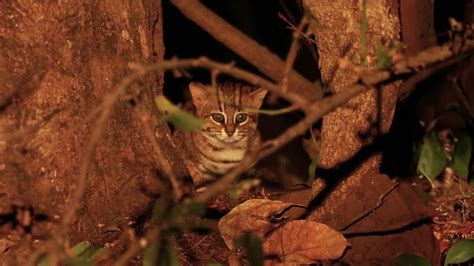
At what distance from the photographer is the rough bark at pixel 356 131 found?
3525 millimetres

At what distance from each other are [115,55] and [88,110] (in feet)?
1.23

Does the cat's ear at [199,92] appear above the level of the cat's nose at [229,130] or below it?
above

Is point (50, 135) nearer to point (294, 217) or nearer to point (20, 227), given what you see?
point (20, 227)

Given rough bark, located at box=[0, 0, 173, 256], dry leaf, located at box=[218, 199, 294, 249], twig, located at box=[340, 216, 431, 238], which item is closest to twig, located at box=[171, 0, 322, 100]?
rough bark, located at box=[0, 0, 173, 256]

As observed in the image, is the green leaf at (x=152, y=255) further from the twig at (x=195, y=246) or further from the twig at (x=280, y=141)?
the twig at (x=195, y=246)

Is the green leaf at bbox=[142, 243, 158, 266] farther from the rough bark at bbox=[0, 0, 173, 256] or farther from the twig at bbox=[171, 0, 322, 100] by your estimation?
the twig at bbox=[171, 0, 322, 100]

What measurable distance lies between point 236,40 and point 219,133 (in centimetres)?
110

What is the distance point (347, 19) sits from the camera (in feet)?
11.6

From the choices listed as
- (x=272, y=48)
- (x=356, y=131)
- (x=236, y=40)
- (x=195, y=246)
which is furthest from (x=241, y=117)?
(x=356, y=131)

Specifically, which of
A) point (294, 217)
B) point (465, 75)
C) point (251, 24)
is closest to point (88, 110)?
point (294, 217)

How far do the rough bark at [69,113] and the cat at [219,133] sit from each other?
147 cm

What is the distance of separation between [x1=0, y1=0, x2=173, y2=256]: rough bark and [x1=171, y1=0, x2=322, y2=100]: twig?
0.68 meters

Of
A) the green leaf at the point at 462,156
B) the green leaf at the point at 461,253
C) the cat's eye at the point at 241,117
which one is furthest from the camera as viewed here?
the cat's eye at the point at 241,117

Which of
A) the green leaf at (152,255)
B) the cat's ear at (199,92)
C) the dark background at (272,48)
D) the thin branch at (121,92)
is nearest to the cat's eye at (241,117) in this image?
the cat's ear at (199,92)
